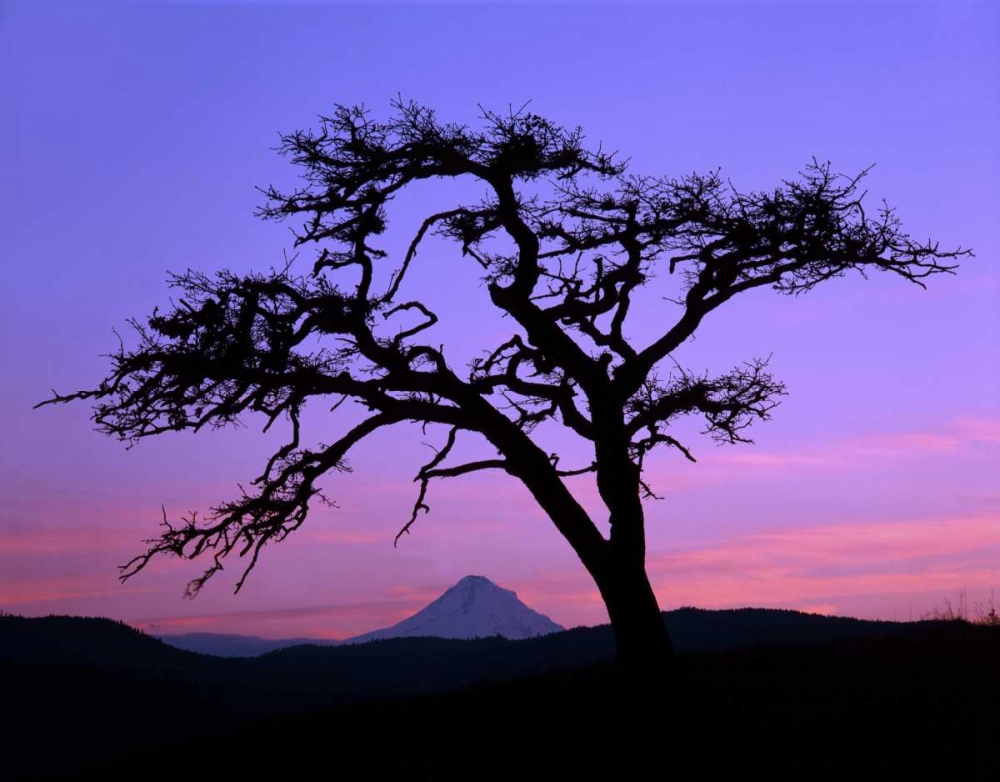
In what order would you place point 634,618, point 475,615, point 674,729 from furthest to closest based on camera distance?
1. point 475,615
2. point 634,618
3. point 674,729

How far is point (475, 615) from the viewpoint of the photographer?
1859 inches

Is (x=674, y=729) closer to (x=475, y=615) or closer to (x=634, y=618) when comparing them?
(x=634, y=618)

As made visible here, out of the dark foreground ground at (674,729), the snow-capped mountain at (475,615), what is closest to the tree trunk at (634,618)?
the dark foreground ground at (674,729)

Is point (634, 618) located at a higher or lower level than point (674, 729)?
higher

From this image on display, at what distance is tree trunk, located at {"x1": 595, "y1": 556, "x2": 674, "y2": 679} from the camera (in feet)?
48.0

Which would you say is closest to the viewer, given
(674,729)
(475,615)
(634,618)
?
(674,729)

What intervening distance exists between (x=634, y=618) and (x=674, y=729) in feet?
9.08

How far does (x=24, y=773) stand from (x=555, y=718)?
418 inches

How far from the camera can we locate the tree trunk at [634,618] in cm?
1462

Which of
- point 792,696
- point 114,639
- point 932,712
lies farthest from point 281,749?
point 114,639

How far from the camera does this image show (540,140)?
15.9m

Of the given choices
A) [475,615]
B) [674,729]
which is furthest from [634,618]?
[475,615]

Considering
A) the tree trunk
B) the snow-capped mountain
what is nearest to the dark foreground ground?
the tree trunk

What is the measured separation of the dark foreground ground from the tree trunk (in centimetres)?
34
